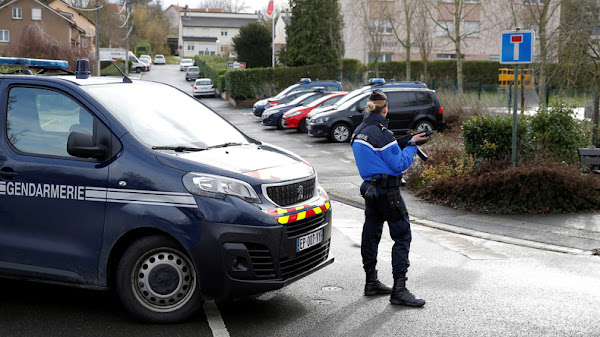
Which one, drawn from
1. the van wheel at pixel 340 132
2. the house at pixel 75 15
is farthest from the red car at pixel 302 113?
the house at pixel 75 15

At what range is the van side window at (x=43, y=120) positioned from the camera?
5.73 meters

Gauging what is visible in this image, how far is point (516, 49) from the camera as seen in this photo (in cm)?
1146

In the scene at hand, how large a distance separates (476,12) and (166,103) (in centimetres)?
5459

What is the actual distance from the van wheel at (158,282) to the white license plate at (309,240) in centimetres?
84

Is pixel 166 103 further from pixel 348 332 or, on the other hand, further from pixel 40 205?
pixel 348 332

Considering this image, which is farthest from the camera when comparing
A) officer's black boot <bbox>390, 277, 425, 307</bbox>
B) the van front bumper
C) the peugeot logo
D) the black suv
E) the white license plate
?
the black suv

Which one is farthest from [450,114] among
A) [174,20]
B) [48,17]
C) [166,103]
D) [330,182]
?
[174,20]

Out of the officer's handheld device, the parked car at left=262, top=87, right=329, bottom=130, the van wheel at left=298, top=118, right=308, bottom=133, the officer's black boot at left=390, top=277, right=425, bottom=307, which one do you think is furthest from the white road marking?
the parked car at left=262, top=87, right=329, bottom=130

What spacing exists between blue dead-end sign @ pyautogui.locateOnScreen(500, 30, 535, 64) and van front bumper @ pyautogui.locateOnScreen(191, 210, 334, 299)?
7271 mm

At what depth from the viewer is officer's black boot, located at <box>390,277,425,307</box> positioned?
19.8ft

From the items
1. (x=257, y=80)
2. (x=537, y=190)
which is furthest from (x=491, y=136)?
(x=257, y=80)

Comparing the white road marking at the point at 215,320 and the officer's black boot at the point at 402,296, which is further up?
the officer's black boot at the point at 402,296

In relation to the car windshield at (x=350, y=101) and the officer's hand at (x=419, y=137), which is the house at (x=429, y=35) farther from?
the officer's hand at (x=419, y=137)

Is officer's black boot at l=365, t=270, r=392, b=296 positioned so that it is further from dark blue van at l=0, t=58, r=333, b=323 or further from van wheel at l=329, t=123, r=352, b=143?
van wheel at l=329, t=123, r=352, b=143
